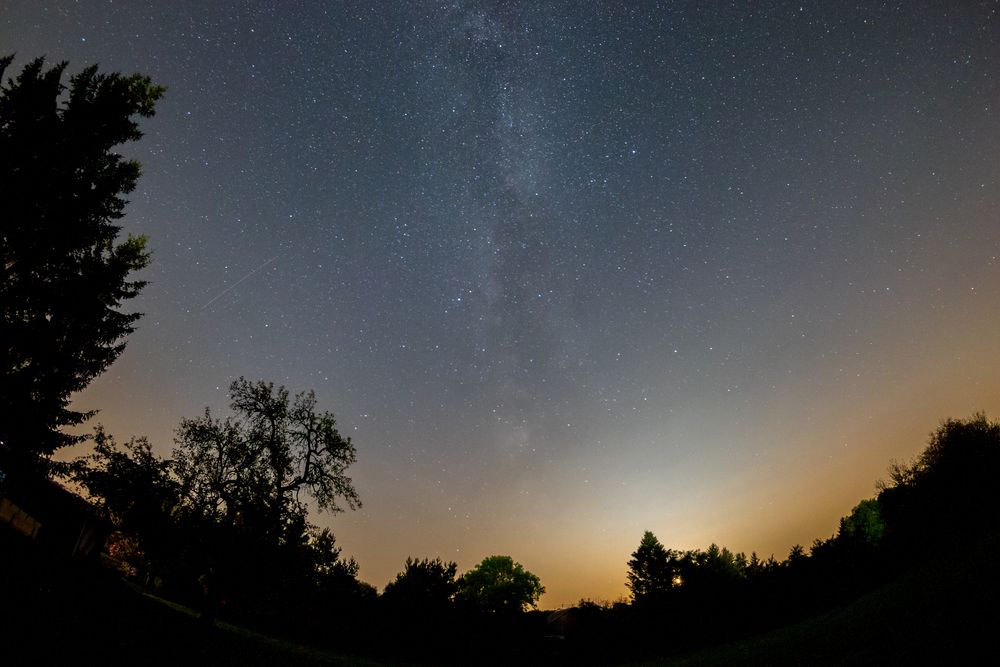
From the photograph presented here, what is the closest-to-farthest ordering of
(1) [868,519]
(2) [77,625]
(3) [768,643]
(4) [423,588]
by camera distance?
(2) [77,625] < (3) [768,643] < (4) [423,588] < (1) [868,519]

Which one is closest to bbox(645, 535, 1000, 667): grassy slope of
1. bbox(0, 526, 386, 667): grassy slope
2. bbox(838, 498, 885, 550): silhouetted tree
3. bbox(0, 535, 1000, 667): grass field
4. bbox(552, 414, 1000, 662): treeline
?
bbox(0, 535, 1000, 667): grass field

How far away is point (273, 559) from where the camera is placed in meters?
26.1

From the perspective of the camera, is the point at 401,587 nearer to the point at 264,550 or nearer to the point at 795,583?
the point at 264,550

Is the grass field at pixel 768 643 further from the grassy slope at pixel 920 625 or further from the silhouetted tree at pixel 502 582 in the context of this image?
the silhouetted tree at pixel 502 582

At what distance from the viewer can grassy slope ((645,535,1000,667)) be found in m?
7.94

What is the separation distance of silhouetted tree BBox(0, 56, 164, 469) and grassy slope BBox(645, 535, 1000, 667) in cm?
2833

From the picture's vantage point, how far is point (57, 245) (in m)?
18.4

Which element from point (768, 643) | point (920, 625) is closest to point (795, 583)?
point (768, 643)

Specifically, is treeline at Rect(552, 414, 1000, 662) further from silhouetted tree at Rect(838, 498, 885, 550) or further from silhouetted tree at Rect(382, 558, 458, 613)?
silhouetted tree at Rect(838, 498, 885, 550)

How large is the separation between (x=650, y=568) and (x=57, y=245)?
6789 cm

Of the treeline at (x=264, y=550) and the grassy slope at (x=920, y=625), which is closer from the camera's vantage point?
the grassy slope at (x=920, y=625)

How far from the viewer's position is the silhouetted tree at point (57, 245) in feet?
56.0

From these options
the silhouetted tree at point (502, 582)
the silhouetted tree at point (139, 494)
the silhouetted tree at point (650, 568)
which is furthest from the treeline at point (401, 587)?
the silhouetted tree at point (502, 582)

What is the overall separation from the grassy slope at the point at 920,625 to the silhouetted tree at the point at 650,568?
4210 centimetres
